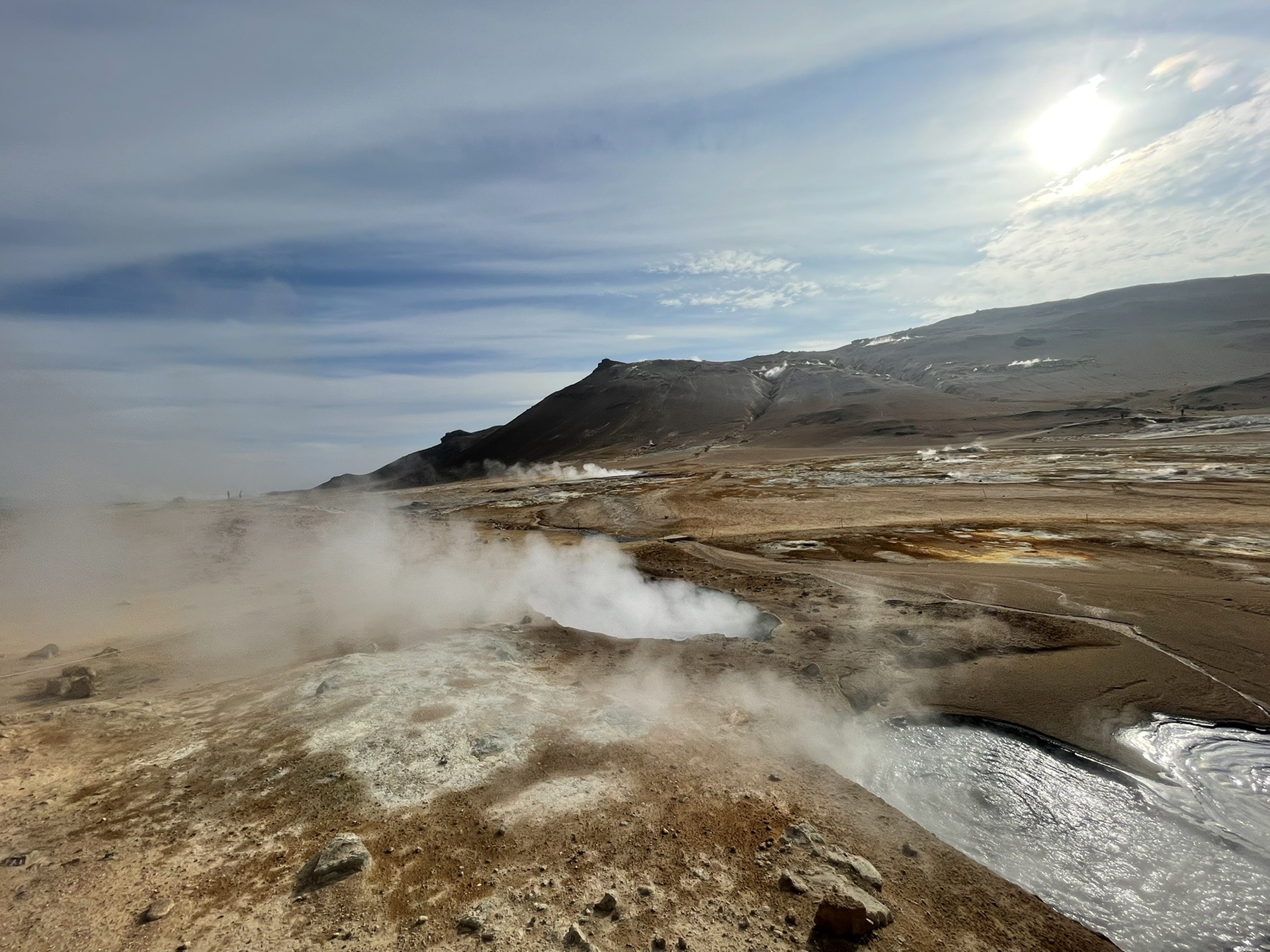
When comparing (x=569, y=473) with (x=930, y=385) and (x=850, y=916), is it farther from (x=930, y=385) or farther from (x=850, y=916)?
(x=930, y=385)

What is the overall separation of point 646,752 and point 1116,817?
4766mm

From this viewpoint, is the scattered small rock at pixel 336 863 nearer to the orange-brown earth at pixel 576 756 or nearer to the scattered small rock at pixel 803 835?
the orange-brown earth at pixel 576 756

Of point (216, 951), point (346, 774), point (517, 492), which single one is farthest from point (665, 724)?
point (517, 492)

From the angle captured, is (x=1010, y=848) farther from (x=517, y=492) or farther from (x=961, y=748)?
(x=517, y=492)

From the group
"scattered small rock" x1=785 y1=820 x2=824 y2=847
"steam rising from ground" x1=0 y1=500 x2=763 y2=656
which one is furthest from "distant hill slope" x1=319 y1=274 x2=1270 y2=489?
"scattered small rock" x1=785 y1=820 x2=824 y2=847

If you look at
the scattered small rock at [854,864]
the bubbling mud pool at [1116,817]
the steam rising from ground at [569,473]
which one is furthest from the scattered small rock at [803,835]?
the steam rising from ground at [569,473]

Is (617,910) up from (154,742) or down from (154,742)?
down

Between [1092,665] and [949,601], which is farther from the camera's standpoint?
[949,601]

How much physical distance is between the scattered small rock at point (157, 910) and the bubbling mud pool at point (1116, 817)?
6.25 meters

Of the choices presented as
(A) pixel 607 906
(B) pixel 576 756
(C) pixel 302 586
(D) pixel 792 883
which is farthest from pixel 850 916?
(C) pixel 302 586

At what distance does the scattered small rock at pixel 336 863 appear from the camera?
438 cm

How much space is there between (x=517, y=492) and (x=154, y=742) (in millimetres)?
38044

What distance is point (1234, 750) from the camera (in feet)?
21.7

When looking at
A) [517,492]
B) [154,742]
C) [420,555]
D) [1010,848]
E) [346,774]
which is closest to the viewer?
[1010,848]
